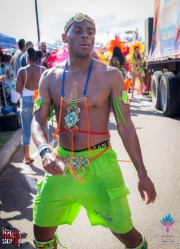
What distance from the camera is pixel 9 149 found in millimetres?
6492

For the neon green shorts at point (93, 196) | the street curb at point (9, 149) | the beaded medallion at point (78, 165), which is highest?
the beaded medallion at point (78, 165)

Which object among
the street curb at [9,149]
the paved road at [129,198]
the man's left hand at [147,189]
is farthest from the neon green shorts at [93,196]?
the street curb at [9,149]

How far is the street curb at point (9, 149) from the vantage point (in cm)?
578

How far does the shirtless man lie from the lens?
2.27 m

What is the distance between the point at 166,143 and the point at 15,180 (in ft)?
9.84

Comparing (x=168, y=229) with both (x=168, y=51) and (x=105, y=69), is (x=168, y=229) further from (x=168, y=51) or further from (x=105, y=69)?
(x=168, y=51)

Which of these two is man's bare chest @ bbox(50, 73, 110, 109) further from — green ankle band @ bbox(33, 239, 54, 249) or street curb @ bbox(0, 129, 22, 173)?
street curb @ bbox(0, 129, 22, 173)

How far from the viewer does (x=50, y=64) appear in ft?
31.2

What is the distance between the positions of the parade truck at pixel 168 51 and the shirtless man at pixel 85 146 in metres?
5.84

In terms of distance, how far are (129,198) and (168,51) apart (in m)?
5.73

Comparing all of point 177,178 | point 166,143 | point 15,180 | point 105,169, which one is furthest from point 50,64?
point 105,169

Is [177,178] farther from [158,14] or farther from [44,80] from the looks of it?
[158,14]

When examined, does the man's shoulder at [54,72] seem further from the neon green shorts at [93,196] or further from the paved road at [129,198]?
the paved road at [129,198]

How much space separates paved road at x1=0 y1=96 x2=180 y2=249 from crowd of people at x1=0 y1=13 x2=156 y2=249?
0.88 meters
